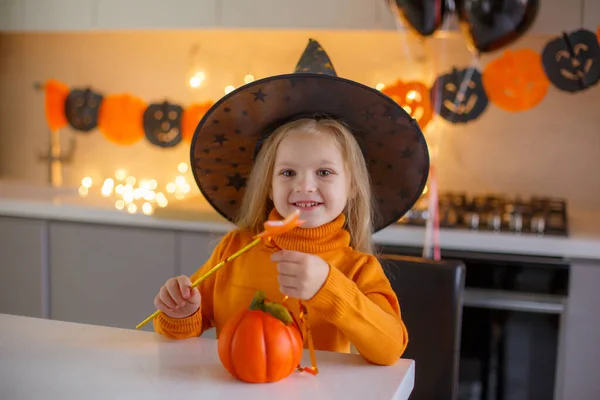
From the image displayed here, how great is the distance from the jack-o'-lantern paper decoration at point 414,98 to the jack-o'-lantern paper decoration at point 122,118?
107cm

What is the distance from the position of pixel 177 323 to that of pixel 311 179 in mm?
316

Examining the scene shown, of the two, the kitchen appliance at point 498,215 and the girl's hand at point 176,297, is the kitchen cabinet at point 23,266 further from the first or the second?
the girl's hand at point 176,297

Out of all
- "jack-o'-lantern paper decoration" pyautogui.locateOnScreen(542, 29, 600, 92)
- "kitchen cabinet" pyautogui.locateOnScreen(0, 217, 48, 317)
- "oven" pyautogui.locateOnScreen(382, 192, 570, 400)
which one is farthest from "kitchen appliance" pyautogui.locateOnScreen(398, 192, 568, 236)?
"kitchen cabinet" pyautogui.locateOnScreen(0, 217, 48, 317)

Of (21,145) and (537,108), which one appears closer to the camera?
(537,108)

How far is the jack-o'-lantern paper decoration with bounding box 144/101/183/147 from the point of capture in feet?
9.85

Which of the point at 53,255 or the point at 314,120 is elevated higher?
the point at 314,120

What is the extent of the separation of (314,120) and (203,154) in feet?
0.70

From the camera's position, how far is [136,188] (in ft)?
10.1

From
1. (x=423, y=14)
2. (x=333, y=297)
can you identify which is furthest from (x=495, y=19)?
(x=333, y=297)

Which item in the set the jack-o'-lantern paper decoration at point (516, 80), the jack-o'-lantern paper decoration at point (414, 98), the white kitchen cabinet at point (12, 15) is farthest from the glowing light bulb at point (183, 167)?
the jack-o'-lantern paper decoration at point (516, 80)

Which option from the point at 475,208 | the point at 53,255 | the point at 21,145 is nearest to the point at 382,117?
the point at 475,208

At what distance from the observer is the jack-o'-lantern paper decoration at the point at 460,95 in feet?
8.32

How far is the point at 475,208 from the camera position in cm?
242

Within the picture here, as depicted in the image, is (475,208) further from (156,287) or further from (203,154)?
(203,154)
